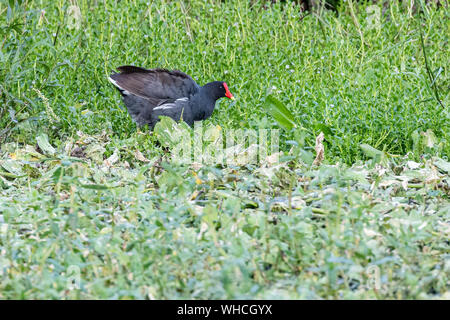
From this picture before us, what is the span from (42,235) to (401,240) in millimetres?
1541

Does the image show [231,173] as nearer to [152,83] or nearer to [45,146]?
[45,146]

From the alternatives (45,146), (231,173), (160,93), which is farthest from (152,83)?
(231,173)

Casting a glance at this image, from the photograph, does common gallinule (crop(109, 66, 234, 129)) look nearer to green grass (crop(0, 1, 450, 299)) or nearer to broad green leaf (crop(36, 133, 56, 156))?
green grass (crop(0, 1, 450, 299))

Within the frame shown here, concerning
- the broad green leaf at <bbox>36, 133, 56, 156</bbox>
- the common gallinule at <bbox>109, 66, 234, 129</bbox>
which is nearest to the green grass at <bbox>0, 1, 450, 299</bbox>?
the broad green leaf at <bbox>36, 133, 56, 156</bbox>

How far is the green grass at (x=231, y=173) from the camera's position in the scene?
2.70 m

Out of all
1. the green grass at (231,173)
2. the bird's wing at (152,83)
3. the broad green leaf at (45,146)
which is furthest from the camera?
the bird's wing at (152,83)

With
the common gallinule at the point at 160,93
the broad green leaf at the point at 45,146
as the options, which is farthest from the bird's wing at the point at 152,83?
the broad green leaf at the point at 45,146

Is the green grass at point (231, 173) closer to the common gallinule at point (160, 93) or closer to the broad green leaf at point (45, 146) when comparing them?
the broad green leaf at point (45, 146)

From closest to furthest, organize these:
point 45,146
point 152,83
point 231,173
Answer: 1. point 231,173
2. point 45,146
3. point 152,83

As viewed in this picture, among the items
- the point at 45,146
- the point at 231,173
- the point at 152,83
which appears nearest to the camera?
the point at 231,173

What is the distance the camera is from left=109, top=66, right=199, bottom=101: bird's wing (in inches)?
222

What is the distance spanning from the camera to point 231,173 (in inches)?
166

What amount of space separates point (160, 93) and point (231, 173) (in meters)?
1.74

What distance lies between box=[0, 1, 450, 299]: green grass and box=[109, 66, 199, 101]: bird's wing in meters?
0.29
